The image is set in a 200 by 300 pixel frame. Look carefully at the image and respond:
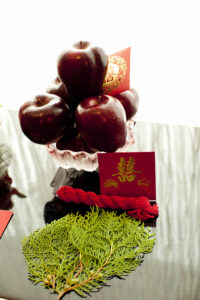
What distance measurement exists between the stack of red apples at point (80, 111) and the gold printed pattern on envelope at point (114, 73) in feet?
0.13

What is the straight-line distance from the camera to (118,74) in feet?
2.87

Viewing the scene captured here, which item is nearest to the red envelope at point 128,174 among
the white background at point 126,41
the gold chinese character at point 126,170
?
the gold chinese character at point 126,170

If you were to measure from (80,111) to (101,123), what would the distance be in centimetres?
5

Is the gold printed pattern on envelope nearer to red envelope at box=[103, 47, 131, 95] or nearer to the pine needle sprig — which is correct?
red envelope at box=[103, 47, 131, 95]

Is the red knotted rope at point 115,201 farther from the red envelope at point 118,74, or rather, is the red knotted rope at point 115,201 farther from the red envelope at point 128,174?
the red envelope at point 118,74

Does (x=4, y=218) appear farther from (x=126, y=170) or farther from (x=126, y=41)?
(x=126, y=41)

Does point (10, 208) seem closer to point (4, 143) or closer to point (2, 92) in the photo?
point (4, 143)

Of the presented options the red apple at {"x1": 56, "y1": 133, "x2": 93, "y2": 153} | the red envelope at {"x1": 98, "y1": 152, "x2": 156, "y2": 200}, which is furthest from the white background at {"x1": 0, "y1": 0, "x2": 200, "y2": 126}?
the red envelope at {"x1": 98, "y1": 152, "x2": 156, "y2": 200}

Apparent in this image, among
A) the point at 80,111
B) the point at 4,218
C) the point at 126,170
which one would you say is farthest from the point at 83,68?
the point at 4,218

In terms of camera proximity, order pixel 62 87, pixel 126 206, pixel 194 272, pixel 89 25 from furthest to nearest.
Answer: pixel 89 25 → pixel 62 87 → pixel 126 206 → pixel 194 272

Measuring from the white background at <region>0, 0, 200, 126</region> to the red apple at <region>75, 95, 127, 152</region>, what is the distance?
365mm

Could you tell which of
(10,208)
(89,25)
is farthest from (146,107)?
(10,208)

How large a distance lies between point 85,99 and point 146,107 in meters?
0.58

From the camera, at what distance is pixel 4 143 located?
3.27ft
